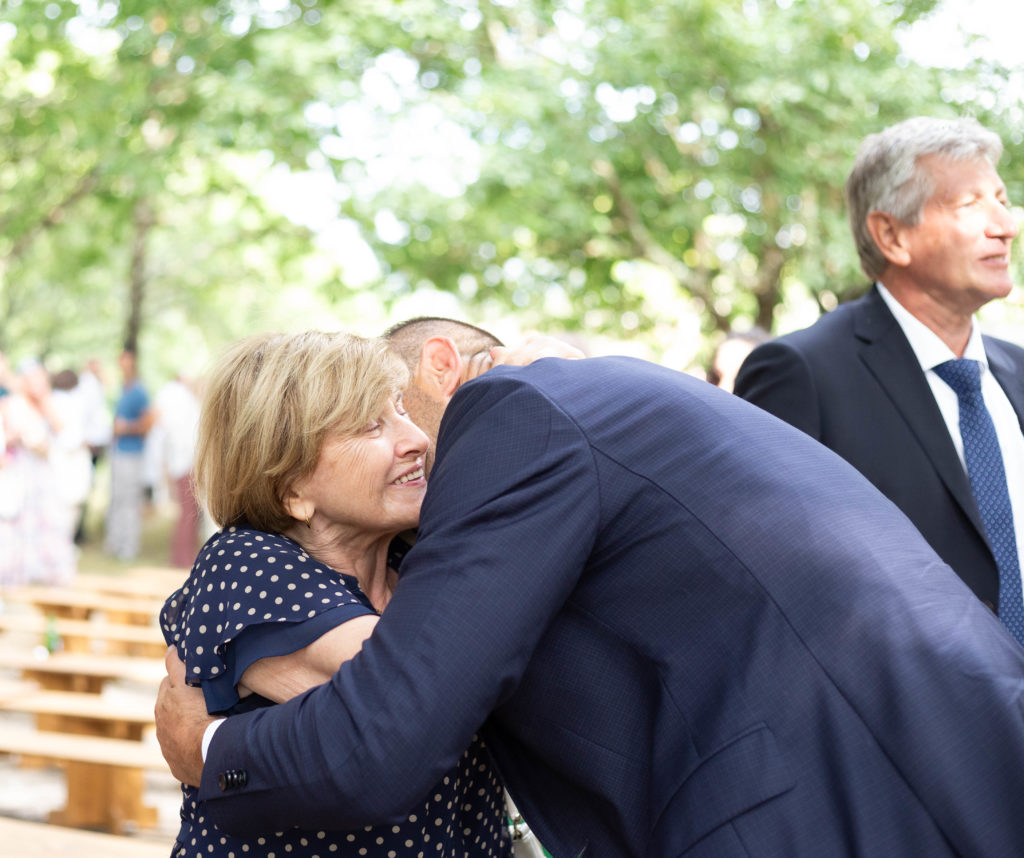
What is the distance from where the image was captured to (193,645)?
5.91ft

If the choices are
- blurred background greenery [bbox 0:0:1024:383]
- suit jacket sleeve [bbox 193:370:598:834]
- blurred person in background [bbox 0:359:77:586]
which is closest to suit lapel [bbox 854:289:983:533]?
suit jacket sleeve [bbox 193:370:598:834]

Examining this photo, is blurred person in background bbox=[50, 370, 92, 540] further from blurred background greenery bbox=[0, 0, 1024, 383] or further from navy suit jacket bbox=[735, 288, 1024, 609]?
navy suit jacket bbox=[735, 288, 1024, 609]

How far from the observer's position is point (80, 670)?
6.21 metres

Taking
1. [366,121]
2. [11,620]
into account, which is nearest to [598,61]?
[366,121]

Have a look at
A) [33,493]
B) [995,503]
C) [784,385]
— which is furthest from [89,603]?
[995,503]

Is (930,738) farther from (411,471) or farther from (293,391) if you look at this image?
(293,391)

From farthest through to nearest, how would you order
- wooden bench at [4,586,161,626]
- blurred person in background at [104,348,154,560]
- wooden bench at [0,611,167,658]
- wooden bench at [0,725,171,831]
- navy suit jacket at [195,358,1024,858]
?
blurred person in background at [104,348,154,560] < wooden bench at [4,586,161,626] < wooden bench at [0,611,167,658] < wooden bench at [0,725,171,831] < navy suit jacket at [195,358,1024,858]

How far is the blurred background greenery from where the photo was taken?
11.2m

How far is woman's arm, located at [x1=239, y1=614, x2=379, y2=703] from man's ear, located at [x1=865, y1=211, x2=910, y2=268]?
6.52ft

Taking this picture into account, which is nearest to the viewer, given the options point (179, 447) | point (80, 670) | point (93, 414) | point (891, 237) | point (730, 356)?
point (891, 237)

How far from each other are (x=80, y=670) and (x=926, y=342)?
4903 millimetres

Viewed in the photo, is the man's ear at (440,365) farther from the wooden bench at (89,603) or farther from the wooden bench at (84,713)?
the wooden bench at (89,603)

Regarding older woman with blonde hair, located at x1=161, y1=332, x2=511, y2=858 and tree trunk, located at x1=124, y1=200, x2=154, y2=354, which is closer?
older woman with blonde hair, located at x1=161, y1=332, x2=511, y2=858

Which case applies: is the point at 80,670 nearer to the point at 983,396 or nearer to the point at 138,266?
the point at 983,396
